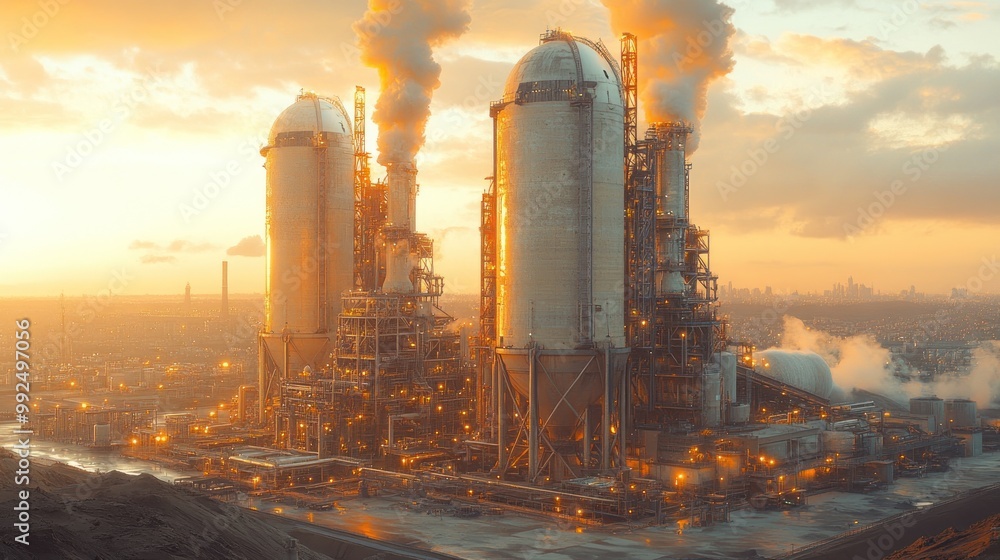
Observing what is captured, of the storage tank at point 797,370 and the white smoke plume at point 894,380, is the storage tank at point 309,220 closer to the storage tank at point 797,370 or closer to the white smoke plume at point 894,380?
the storage tank at point 797,370

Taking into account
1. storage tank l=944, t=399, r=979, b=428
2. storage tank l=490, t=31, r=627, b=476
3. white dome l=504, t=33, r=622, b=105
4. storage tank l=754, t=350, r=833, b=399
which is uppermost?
white dome l=504, t=33, r=622, b=105

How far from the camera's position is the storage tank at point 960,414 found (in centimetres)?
10038

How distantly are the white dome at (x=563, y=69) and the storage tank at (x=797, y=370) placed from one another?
34.1 meters

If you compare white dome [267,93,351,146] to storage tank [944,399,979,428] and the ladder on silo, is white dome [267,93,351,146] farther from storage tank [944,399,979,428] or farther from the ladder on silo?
storage tank [944,399,979,428]

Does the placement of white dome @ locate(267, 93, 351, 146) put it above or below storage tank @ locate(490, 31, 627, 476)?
above

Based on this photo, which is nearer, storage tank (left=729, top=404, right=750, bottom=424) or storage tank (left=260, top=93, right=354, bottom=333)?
storage tank (left=729, top=404, right=750, bottom=424)

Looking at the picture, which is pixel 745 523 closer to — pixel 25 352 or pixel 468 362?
pixel 468 362

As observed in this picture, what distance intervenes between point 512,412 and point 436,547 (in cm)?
1797

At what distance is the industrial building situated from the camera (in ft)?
227

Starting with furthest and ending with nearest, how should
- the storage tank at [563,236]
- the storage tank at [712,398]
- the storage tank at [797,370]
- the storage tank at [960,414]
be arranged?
the storage tank at [960,414] → the storage tank at [797,370] → the storage tank at [712,398] → the storage tank at [563,236]

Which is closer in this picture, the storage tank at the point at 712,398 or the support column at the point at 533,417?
the support column at the point at 533,417

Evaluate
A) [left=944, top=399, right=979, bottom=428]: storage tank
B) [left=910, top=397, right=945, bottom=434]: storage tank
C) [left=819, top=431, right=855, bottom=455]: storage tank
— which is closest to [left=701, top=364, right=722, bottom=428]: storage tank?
[left=819, top=431, right=855, bottom=455]: storage tank

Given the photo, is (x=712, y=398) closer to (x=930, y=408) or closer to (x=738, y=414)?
(x=738, y=414)

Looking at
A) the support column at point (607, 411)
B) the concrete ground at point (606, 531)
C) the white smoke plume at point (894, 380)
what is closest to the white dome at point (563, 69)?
the support column at point (607, 411)
